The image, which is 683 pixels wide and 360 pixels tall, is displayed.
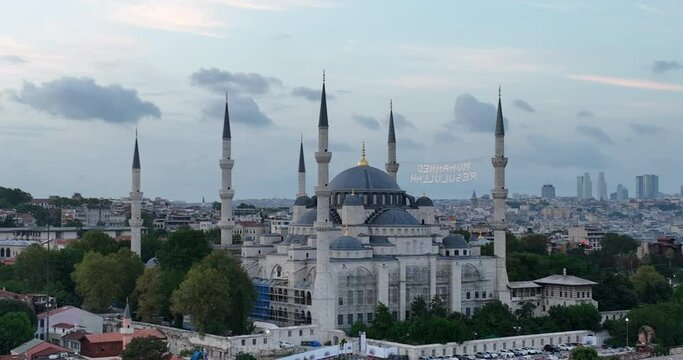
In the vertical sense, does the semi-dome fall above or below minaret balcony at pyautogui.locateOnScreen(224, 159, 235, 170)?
below

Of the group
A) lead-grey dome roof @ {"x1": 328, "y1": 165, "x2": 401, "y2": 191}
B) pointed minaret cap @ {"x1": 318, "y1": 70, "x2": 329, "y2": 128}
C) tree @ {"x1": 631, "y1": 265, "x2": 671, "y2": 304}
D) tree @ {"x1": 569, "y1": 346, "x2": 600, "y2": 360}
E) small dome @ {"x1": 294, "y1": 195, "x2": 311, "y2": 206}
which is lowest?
tree @ {"x1": 569, "y1": 346, "x2": 600, "y2": 360}

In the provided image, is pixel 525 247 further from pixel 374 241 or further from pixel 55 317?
pixel 55 317

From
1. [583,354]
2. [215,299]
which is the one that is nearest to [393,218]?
[215,299]

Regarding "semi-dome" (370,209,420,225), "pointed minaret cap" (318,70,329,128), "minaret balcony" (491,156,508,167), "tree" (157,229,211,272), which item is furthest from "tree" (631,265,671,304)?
"tree" (157,229,211,272)

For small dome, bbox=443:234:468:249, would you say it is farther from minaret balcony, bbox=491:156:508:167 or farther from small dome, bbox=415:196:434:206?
minaret balcony, bbox=491:156:508:167

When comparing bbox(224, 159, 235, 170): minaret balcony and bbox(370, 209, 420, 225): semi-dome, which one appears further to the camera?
bbox(224, 159, 235, 170): minaret balcony

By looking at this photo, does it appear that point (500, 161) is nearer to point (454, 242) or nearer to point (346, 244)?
point (454, 242)
